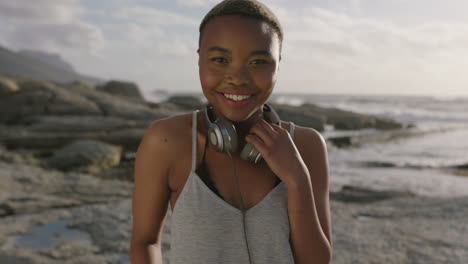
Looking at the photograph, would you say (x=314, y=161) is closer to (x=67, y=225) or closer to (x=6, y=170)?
(x=67, y=225)

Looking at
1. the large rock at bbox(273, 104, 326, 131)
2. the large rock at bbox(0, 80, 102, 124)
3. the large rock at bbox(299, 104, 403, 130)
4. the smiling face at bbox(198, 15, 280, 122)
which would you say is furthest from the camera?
the large rock at bbox(299, 104, 403, 130)

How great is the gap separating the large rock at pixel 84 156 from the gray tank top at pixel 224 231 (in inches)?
318

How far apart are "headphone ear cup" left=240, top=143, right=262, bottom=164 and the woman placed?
4 cm

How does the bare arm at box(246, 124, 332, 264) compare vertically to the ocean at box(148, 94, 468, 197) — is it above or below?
above

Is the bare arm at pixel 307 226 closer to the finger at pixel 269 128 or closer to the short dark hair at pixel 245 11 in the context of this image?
the finger at pixel 269 128

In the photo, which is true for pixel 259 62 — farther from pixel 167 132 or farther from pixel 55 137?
pixel 55 137

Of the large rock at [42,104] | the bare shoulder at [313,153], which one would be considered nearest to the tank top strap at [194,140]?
the bare shoulder at [313,153]

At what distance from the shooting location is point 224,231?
1.61m

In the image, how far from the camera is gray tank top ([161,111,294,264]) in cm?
161

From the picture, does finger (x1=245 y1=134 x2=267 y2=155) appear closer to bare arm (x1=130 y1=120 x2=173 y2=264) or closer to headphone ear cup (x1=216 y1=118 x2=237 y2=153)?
headphone ear cup (x1=216 y1=118 x2=237 y2=153)

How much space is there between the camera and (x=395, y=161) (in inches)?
476

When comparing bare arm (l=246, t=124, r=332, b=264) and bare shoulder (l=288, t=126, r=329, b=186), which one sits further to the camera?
bare shoulder (l=288, t=126, r=329, b=186)

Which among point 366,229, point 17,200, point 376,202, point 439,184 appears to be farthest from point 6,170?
point 439,184

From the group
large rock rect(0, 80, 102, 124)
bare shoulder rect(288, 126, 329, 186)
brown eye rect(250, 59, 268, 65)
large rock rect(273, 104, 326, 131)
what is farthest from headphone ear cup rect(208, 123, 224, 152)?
large rock rect(273, 104, 326, 131)
